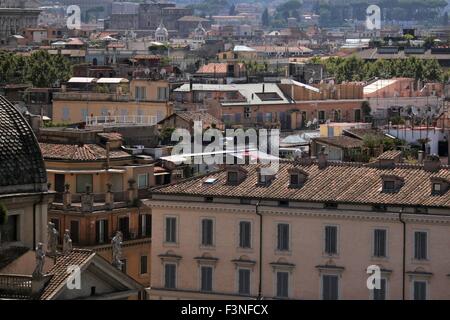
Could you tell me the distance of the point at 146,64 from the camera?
4488 inches

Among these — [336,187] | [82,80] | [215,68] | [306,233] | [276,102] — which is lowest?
[215,68]

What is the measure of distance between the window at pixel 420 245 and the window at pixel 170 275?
14.7 ft

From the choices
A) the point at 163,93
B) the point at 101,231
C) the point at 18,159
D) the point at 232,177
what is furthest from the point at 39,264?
the point at 163,93

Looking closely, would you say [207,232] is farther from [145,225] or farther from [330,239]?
[145,225]

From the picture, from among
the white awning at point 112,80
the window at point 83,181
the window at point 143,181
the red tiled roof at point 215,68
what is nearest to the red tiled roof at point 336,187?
the window at point 83,181

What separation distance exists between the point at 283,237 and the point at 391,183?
6.59 ft

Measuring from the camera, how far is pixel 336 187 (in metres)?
41.5

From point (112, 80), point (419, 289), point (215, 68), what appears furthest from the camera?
point (215, 68)

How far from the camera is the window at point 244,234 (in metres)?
41.1

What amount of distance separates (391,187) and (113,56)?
8607 cm

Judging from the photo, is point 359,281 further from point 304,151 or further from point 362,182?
point 304,151

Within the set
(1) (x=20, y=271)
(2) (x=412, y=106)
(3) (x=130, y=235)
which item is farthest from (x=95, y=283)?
(2) (x=412, y=106)

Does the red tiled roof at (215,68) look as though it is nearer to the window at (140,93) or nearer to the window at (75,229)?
the window at (140,93)
